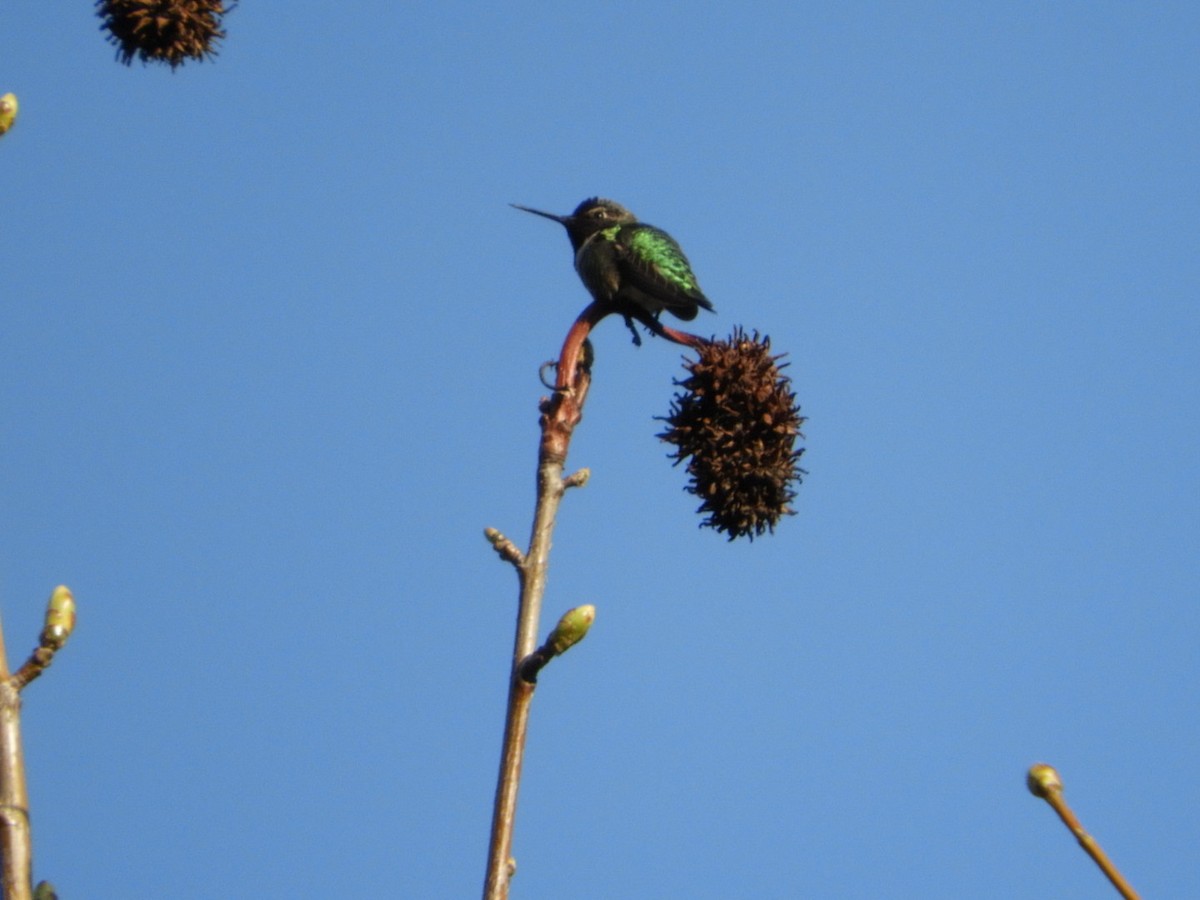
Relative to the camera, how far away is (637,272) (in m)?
4.50

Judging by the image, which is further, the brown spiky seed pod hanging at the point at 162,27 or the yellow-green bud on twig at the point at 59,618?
the brown spiky seed pod hanging at the point at 162,27

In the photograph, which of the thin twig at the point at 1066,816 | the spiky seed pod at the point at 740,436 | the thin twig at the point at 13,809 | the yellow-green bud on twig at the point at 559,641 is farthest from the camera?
the spiky seed pod at the point at 740,436

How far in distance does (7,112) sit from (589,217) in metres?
2.41

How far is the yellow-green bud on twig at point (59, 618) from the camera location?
2850 mm

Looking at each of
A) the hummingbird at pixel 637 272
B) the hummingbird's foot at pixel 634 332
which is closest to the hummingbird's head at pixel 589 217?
the hummingbird at pixel 637 272

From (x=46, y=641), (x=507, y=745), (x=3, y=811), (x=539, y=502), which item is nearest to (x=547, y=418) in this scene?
(x=539, y=502)

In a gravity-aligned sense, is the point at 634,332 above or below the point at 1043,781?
above

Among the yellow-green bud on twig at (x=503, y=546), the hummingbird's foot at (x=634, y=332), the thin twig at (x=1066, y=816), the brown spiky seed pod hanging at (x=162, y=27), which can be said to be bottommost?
the thin twig at (x=1066, y=816)

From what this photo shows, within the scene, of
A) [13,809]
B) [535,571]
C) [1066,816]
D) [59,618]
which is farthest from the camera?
[535,571]

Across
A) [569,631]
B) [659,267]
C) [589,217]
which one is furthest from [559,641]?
[589,217]

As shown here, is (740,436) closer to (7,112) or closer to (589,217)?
(589,217)

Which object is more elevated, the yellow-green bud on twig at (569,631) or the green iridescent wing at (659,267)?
the green iridescent wing at (659,267)

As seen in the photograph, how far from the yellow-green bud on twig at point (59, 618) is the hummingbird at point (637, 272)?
6.27ft

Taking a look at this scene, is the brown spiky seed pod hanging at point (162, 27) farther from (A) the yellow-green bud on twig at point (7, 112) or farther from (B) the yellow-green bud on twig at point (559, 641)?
(B) the yellow-green bud on twig at point (559, 641)
